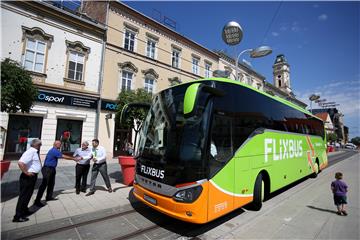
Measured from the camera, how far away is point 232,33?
10227 mm

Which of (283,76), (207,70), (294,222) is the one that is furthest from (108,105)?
(283,76)

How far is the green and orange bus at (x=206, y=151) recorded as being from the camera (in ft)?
12.8

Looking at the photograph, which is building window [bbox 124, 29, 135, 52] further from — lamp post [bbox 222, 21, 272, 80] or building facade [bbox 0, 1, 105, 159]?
lamp post [bbox 222, 21, 272, 80]

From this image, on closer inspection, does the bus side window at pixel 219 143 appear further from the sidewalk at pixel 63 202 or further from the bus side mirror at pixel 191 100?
the sidewalk at pixel 63 202

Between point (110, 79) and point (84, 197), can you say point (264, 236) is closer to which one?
point (84, 197)

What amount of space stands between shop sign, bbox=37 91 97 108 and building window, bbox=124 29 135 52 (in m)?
6.00

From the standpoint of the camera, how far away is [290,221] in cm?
499

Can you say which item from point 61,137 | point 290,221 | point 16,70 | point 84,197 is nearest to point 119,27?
point 61,137

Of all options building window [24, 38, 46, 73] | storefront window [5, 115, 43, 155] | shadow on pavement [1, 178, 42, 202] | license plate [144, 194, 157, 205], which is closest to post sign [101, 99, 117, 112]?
storefront window [5, 115, 43, 155]

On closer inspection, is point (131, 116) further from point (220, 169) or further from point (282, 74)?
point (282, 74)

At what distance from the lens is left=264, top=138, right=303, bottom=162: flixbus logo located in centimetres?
623

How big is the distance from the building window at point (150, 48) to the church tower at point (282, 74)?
4238cm

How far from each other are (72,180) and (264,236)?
7.78 meters

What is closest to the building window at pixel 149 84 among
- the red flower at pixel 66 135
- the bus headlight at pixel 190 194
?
the red flower at pixel 66 135
